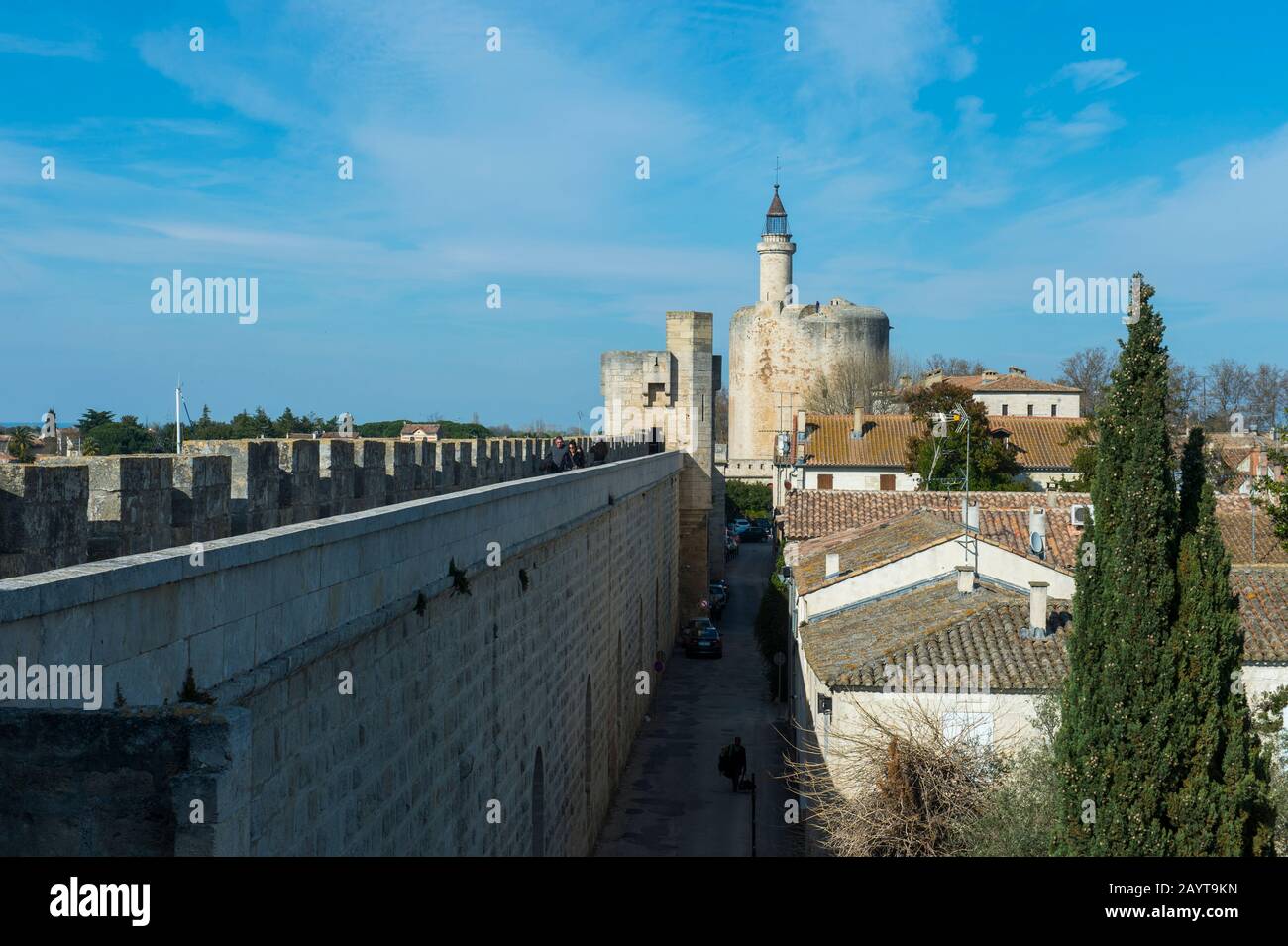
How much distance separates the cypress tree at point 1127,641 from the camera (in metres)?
9.98

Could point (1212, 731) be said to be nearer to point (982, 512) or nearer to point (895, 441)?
point (982, 512)

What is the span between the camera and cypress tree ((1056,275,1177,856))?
998 cm

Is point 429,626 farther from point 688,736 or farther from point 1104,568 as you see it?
point 688,736

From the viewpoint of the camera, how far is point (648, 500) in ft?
78.4

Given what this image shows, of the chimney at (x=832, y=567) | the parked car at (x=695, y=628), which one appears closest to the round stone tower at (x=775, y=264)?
the parked car at (x=695, y=628)

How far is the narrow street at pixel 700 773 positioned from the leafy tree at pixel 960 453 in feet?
34.9

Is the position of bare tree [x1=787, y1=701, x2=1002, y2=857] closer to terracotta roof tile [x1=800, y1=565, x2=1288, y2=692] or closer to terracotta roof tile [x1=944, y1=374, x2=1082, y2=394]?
terracotta roof tile [x1=800, y1=565, x2=1288, y2=692]

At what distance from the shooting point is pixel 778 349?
6525 centimetres

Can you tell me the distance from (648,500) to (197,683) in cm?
1968

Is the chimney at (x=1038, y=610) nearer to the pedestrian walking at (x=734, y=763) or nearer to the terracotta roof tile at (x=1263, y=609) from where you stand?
the terracotta roof tile at (x=1263, y=609)

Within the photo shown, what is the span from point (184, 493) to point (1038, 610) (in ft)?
36.0

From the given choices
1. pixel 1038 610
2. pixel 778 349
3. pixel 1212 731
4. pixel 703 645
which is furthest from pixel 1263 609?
pixel 778 349
